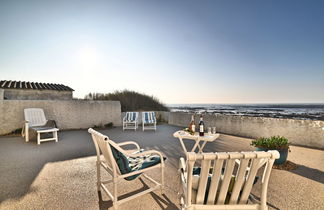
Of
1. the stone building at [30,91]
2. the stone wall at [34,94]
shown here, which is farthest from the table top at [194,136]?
the stone wall at [34,94]

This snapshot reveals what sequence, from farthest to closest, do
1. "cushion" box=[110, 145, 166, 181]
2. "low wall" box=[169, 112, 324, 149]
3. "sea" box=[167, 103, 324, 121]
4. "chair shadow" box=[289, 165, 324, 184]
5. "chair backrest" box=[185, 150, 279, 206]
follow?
"sea" box=[167, 103, 324, 121] < "low wall" box=[169, 112, 324, 149] < "chair shadow" box=[289, 165, 324, 184] < "cushion" box=[110, 145, 166, 181] < "chair backrest" box=[185, 150, 279, 206]

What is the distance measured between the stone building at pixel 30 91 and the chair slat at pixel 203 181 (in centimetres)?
1230

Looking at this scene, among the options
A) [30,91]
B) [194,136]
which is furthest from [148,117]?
[30,91]

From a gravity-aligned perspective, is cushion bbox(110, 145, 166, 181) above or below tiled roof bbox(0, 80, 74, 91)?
below

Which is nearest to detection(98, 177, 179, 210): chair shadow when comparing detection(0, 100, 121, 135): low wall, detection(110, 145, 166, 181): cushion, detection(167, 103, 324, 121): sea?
detection(110, 145, 166, 181): cushion

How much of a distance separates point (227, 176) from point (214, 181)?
97mm

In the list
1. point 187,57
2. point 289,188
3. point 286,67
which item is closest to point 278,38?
point 286,67

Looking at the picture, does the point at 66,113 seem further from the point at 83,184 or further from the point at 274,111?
the point at 274,111

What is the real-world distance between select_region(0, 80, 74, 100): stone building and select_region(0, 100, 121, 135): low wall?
4.26m

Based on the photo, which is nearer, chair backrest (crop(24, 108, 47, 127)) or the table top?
the table top

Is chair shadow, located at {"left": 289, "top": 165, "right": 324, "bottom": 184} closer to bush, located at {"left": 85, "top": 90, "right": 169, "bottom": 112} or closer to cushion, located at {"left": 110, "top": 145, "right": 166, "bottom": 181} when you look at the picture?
cushion, located at {"left": 110, "top": 145, "right": 166, "bottom": 181}

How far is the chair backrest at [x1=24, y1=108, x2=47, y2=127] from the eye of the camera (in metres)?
5.70

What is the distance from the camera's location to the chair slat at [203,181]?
3.50ft

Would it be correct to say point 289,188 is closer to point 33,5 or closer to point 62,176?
point 62,176
